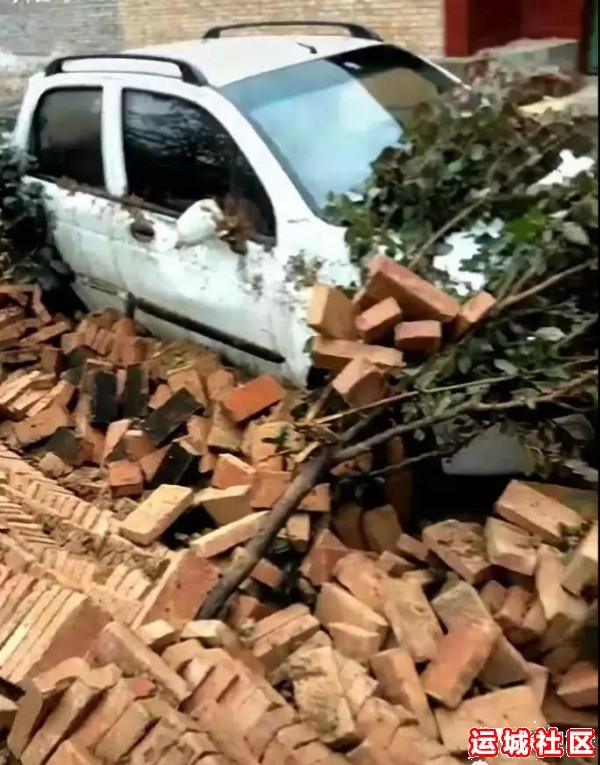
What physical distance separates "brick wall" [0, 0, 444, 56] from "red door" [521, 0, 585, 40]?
30 cm

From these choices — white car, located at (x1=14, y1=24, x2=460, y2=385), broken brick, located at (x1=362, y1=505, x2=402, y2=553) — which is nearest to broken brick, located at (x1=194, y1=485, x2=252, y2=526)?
broken brick, located at (x1=362, y1=505, x2=402, y2=553)

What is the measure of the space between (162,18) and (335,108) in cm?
93

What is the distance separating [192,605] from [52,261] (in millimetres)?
2043

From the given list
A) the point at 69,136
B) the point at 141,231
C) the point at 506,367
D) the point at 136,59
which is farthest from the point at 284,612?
the point at 69,136

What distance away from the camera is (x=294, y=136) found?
3.24 meters

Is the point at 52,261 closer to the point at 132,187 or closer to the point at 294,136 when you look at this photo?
the point at 132,187

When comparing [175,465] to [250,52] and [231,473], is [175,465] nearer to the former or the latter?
[231,473]

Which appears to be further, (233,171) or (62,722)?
(233,171)

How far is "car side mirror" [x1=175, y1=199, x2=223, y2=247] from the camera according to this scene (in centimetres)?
329

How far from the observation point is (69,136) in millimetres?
4031

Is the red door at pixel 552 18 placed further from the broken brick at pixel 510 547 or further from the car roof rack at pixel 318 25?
the broken brick at pixel 510 547

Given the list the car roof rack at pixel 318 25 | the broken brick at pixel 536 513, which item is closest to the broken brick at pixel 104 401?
the car roof rack at pixel 318 25

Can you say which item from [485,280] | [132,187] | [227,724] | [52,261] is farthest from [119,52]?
[227,724]

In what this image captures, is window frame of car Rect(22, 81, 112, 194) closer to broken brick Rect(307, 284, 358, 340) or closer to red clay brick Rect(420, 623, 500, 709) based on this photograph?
broken brick Rect(307, 284, 358, 340)
